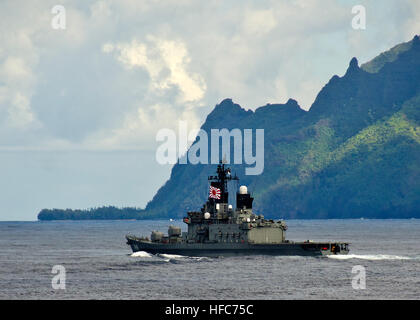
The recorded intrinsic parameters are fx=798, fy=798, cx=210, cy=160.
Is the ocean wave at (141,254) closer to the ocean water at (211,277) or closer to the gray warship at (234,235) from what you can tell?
the ocean water at (211,277)

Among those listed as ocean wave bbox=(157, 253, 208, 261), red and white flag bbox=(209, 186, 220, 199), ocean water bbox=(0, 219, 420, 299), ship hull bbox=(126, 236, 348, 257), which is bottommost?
ocean water bbox=(0, 219, 420, 299)

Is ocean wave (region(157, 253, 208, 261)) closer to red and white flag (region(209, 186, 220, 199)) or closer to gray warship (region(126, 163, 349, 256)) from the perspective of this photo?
gray warship (region(126, 163, 349, 256))

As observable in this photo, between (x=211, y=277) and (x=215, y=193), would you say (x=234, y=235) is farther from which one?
(x=211, y=277)

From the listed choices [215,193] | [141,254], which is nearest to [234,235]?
[215,193]

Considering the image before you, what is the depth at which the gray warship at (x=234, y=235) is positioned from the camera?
340ft

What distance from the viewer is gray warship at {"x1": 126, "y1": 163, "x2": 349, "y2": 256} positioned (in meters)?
104

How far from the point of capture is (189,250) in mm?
106812

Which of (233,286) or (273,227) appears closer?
(233,286)

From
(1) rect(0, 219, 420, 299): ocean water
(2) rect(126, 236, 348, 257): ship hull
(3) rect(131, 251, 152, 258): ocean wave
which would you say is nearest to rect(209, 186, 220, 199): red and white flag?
(2) rect(126, 236, 348, 257): ship hull

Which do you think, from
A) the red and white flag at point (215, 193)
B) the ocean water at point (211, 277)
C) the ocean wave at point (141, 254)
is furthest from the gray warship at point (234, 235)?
the ocean wave at point (141, 254)

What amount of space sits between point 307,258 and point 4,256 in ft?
157

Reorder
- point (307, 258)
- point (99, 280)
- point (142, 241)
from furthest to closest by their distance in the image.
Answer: point (142, 241), point (307, 258), point (99, 280)
